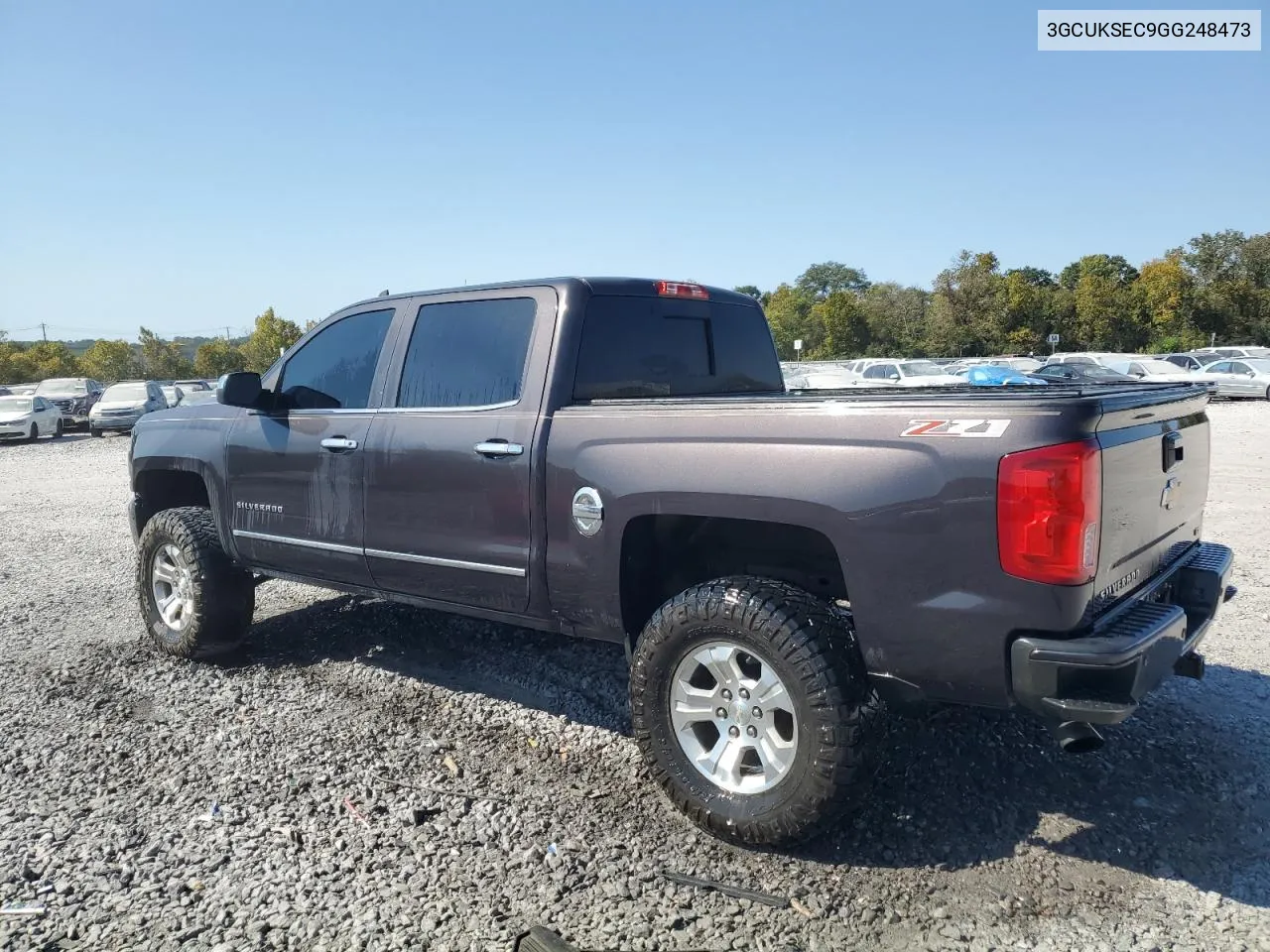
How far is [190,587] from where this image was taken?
511cm

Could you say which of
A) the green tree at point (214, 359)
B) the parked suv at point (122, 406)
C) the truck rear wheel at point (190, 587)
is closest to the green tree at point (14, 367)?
the green tree at point (214, 359)

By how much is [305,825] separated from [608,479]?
1681 millimetres

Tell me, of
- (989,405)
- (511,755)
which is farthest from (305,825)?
(989,405)

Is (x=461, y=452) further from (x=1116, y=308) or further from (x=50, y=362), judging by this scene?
(x=50, y=362)

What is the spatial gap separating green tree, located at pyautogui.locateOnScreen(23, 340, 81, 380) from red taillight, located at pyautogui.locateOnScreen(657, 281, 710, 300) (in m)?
66.6

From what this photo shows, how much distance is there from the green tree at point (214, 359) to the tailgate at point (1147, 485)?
69.9m

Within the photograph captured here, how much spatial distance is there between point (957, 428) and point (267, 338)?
2784 inches

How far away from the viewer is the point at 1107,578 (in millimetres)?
2766

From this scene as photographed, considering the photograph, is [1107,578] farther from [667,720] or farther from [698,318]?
[698,318]

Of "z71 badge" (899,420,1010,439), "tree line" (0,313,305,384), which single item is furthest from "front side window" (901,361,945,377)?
"tree line" (0,313,305,384)

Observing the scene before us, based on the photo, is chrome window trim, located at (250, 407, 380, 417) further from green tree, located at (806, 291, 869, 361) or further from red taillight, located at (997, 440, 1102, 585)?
green tree, located at (806, 291, 869, 361)

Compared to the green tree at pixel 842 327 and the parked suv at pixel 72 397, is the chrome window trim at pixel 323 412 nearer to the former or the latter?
the parked suv at pixel 72 397

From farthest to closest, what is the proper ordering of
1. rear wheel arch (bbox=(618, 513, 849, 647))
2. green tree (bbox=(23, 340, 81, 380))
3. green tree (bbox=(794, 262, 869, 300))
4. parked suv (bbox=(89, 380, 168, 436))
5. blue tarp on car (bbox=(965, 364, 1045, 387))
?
green tree (bbox=(794, 262, 869, 300)) → green tree (bbox=(23, 340, 81, 380)) → parked suv (bbox=(89, 380, 168, 436)) → blue tarp on car (bbox=(965, 364, 1045, 387)) → rear wheel arch (bbox=(618, 513, 849, 647))

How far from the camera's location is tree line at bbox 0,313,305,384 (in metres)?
63.1
